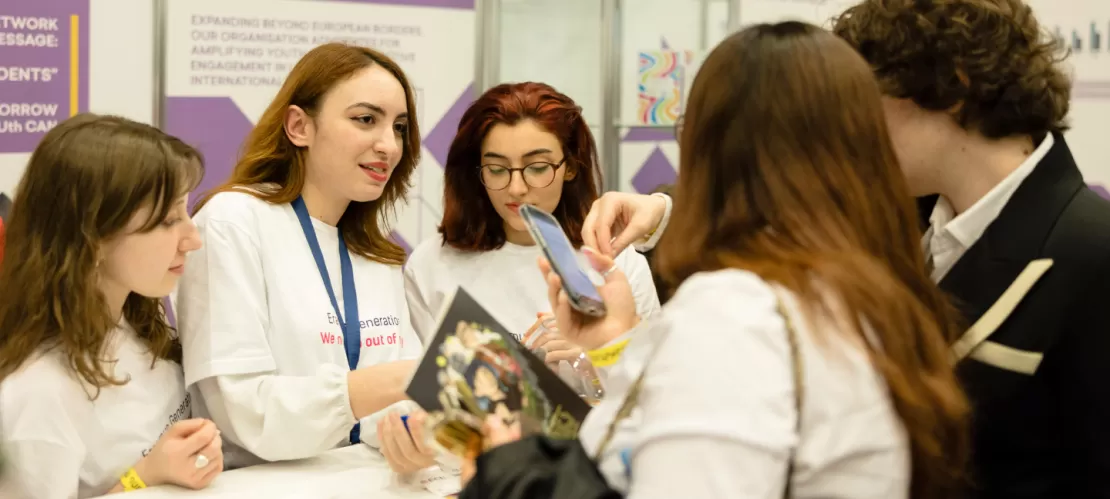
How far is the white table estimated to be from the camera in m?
2.06

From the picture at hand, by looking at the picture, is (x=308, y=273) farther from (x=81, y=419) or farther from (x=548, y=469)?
(x=548, y=469)

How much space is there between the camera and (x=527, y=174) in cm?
306

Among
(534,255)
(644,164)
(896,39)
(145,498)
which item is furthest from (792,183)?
(644,164)

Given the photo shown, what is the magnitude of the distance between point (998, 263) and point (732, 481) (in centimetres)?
75

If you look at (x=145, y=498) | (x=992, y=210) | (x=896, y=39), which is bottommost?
(x=145, y=498)

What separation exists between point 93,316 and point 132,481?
1.15 ft

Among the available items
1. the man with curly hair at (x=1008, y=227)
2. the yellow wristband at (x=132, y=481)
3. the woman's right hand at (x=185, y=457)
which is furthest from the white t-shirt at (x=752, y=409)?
the yellow wristband at (x=132, y=481)

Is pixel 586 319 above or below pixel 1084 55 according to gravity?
below

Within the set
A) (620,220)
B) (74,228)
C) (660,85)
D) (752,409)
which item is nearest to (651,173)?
(660,85)

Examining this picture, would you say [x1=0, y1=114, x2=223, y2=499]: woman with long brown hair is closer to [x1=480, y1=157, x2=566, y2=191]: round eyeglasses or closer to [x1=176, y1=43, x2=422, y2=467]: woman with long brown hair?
[x1=176, y1=43, x2=422, y2=467]: woman with long brown hair

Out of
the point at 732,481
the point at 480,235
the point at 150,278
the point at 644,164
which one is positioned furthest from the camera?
the point at 644,164

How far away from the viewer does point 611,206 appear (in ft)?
8.20

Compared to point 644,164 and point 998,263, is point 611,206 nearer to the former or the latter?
point 998,263

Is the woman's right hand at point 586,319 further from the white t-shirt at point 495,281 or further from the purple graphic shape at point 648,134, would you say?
the purple graphic shape at point 648,134
